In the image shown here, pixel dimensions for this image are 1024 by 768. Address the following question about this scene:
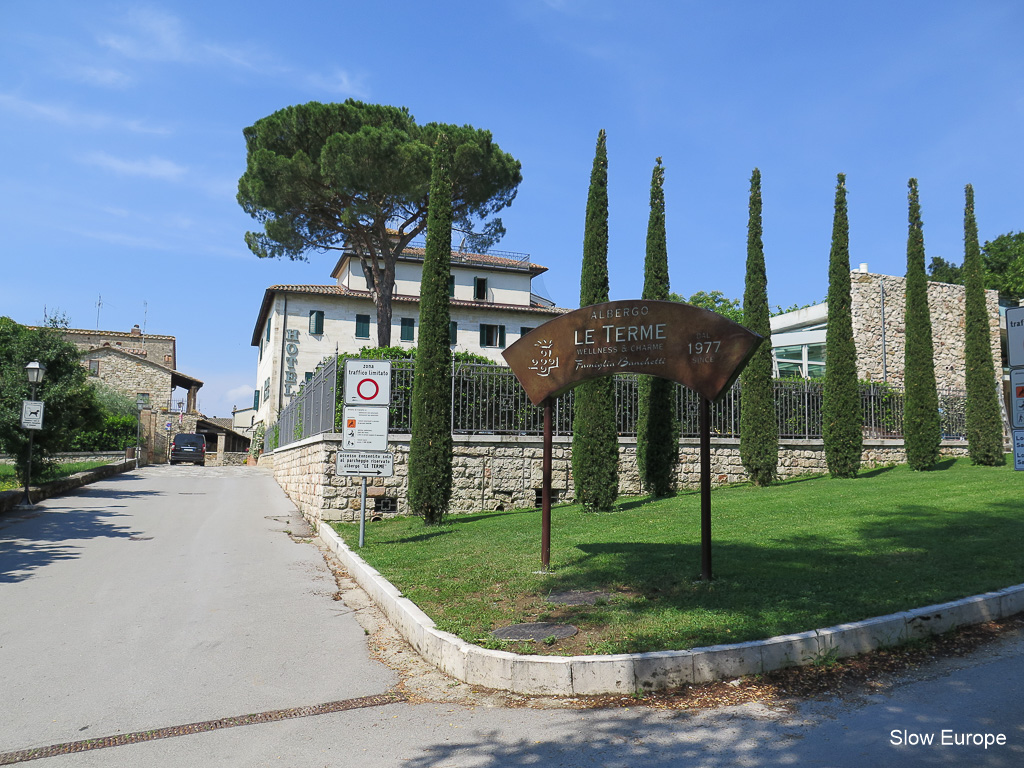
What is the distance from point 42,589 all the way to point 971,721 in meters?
9.01

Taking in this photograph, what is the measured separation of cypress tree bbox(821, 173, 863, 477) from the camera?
15.5m

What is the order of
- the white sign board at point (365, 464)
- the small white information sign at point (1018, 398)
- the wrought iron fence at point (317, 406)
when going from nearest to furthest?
the small white information sign at point (1018, 398)
the white sign board at point (365, 464)
the wrought iron fence at point (317, 406)

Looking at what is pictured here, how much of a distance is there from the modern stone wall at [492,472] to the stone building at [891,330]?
291 inches

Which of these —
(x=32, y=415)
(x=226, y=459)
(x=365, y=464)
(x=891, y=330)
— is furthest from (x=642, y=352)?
(x=226, y=459)

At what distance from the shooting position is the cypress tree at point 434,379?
12.4m

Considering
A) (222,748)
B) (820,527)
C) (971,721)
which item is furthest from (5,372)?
(971,721)

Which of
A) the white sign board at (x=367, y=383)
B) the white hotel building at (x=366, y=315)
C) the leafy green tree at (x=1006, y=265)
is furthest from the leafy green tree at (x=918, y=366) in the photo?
the leafy green tree at (x=1006, y=265)

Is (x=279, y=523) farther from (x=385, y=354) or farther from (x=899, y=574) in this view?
(x=899, y=574)

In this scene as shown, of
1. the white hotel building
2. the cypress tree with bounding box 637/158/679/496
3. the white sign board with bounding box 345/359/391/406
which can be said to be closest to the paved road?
the white sign board with bounding box 345/359/391/406

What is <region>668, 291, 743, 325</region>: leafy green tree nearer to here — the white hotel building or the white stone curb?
the white hotel building

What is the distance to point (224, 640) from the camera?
6.25m

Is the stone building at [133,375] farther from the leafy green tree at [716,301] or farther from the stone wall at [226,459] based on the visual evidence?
the leafy green tree at [716,301]

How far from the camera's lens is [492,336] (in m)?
44.6

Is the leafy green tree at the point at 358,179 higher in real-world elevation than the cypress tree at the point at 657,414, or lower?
higher
